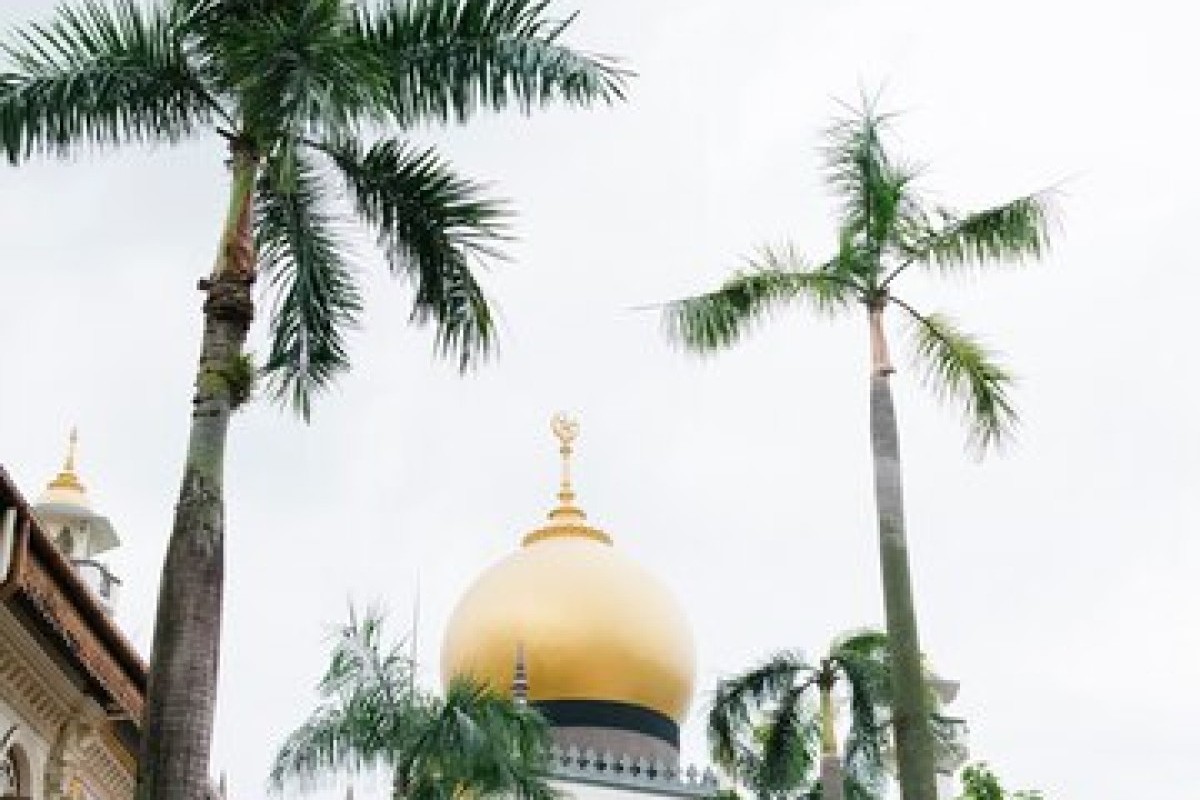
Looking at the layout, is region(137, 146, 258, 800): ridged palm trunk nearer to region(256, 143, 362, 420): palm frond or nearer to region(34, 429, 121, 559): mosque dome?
region(256, 143, 362, 420): palm frond

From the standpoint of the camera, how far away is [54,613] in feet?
54.0

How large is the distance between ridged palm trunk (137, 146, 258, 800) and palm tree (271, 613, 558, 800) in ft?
29.4

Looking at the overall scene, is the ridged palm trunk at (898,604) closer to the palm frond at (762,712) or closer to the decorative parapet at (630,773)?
the palm frond at (762,712)

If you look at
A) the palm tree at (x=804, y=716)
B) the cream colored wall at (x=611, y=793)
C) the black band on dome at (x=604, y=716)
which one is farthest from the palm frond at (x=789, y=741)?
the black band on dome at (x=604, y=716)

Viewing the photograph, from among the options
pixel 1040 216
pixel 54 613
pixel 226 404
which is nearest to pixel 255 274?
pixel 226 404

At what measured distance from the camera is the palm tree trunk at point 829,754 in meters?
24.5

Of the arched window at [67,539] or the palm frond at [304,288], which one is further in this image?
the arched window at [67,539]

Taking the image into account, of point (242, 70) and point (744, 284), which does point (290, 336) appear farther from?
point (744, 284)

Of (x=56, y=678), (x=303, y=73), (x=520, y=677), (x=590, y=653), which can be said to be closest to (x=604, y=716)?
(x=590, y=653)

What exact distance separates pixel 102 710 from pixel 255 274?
719cm

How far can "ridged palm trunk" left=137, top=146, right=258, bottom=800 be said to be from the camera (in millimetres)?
11047

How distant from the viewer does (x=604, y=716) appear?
4019 centimetres

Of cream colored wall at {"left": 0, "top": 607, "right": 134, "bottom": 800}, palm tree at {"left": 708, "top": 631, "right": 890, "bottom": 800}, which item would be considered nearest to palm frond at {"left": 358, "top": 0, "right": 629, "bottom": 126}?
cream colored wall at {"left": 0, "top": 607, "right": 134, "bottom": 800}

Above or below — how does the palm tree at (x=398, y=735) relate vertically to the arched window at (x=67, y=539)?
below
